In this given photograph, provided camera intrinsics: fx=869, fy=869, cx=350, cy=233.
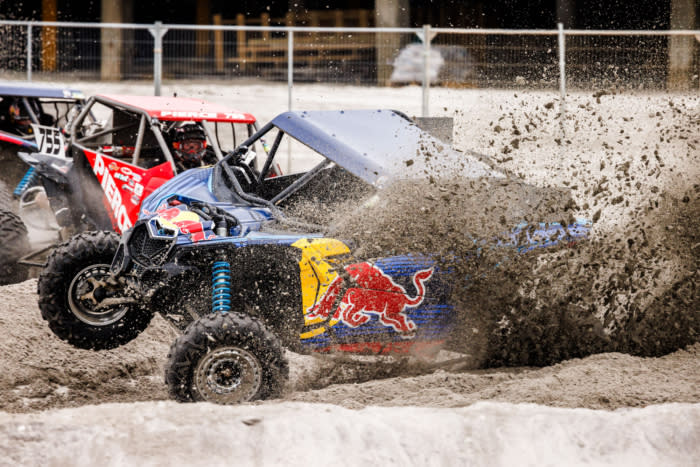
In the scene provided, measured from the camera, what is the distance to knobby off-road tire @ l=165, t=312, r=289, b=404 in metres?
4.23

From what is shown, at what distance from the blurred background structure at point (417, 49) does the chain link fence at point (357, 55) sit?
0.02 metres

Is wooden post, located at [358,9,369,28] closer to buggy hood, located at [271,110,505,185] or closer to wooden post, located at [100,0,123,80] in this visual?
wooden post, located at [100,0,123,80]

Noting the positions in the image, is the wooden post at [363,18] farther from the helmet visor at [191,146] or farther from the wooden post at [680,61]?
the helmet visor at [191,146]

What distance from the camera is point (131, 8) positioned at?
20.5 metres

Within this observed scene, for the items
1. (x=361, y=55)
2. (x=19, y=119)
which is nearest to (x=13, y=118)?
(x=19, y=119)

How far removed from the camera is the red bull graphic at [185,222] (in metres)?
4.60

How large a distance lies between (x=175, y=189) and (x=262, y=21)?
1502 cm

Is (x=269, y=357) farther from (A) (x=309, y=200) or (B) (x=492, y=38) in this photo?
(B) (x=492, y=38)

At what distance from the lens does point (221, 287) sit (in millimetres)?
4480

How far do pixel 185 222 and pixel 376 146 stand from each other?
1.19m

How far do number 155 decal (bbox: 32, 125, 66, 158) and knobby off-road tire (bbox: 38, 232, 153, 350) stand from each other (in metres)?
3.62

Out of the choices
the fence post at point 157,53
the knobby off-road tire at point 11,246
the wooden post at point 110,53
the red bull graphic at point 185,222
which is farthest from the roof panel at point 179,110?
the wooden post at point 110,53

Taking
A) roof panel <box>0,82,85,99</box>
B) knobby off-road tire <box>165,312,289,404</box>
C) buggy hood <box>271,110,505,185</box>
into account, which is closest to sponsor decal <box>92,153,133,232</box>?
buggy hood <box>271,110,505,185</box>

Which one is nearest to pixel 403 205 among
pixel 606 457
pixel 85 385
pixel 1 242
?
pixel 606 457
